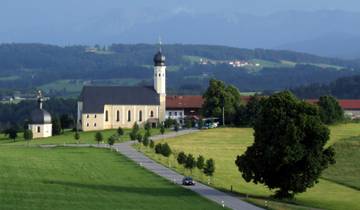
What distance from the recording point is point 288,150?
5178 centimetres

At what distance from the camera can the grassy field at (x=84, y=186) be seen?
43.6 metres

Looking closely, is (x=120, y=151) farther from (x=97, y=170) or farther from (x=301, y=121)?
(x=301, y=121)

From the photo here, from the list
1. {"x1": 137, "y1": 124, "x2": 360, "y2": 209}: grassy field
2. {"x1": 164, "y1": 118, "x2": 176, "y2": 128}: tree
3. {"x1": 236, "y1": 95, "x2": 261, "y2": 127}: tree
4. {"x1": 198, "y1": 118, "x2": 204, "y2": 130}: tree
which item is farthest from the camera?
{"x1": 164, "y1": 118, "x2": 176, "y2": 128}: tree

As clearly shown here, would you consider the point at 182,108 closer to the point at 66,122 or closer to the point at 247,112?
the point at 66,122

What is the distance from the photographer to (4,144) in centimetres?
9656

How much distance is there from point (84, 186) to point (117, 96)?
68086mm

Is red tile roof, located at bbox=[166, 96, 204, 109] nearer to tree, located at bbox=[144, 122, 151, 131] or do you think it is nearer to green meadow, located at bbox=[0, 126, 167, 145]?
tree, located at bbox=[144, 122, 151, 131]

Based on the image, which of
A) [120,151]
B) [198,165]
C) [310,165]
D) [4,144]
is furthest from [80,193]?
[4,144]

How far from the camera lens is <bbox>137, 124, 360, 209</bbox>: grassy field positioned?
53219 millimetres

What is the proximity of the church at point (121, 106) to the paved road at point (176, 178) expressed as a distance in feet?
71.6

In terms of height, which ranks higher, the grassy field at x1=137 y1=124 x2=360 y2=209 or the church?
the church

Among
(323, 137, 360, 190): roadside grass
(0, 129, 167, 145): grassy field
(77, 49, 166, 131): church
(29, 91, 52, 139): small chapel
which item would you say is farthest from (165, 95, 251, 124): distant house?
(323, 137, 360, 190): roadside grass

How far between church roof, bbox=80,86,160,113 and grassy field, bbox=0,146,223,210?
42.0m

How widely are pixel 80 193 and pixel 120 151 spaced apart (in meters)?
34.8
